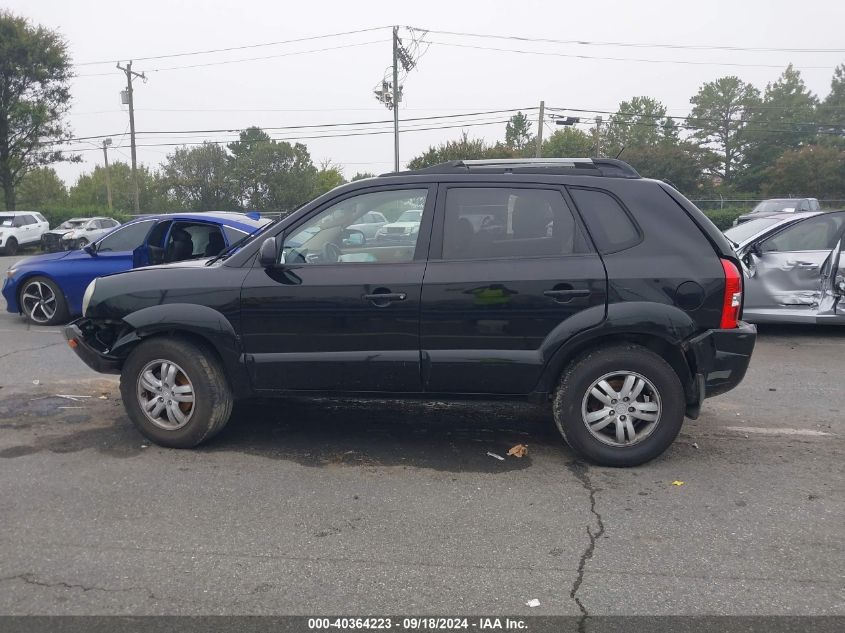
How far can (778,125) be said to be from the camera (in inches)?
2475

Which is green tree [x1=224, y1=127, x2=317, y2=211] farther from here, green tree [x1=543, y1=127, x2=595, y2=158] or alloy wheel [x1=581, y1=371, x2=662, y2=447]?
alloy wheel [x1=581, y1=371, x2=662, y2=447]

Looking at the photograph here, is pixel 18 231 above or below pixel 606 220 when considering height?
below

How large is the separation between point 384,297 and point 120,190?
9190cm

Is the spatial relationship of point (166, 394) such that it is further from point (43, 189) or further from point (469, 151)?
point (43, 189)

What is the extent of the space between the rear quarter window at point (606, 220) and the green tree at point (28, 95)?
40.2 metres

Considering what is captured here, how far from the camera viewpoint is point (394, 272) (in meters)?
4.84

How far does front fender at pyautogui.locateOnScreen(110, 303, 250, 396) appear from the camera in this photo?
16.2 ft

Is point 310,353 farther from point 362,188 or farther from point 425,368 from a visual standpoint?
point 362,188

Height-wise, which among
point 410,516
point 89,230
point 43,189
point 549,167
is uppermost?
point 43,189

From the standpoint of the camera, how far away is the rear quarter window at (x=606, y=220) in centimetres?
479

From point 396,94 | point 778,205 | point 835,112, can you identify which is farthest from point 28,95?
point 835,112

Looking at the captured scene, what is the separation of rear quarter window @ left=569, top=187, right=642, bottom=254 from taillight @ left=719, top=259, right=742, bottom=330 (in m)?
0.57

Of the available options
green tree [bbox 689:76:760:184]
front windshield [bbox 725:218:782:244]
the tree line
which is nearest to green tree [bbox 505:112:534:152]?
the tree line

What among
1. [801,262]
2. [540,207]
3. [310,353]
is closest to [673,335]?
[540,207]
